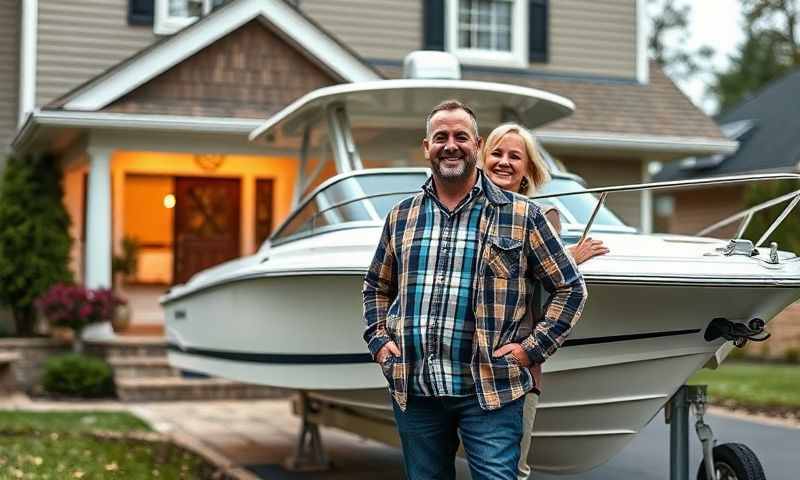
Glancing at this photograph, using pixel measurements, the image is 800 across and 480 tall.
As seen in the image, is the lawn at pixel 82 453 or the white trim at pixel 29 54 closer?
the lawn at pixel 82 453

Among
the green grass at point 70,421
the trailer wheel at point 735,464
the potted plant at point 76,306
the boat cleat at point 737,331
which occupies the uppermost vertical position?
the boat cleat at point 737,331

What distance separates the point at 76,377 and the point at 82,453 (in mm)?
4137

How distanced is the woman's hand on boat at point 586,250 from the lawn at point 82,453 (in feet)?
11.6

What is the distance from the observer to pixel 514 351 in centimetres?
381

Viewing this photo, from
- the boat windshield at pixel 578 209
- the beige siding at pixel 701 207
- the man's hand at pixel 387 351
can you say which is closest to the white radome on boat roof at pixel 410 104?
the boat windshield at pixel 578 209

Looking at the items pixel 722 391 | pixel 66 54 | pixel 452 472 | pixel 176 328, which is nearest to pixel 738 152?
pixel 722 391

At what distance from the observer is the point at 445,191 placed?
397 cm

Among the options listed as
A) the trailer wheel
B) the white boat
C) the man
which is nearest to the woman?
the white boat

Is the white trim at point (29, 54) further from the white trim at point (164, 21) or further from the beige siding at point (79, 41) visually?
the white trim at point (164, 21)

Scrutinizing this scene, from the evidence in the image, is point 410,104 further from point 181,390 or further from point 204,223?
point 204,223

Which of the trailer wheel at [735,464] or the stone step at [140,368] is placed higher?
the trailer wheel at [735,464]

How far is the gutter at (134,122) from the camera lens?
465 inches

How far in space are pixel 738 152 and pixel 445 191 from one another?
21.1 meters

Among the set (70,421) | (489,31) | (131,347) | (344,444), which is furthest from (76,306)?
(489,31)
